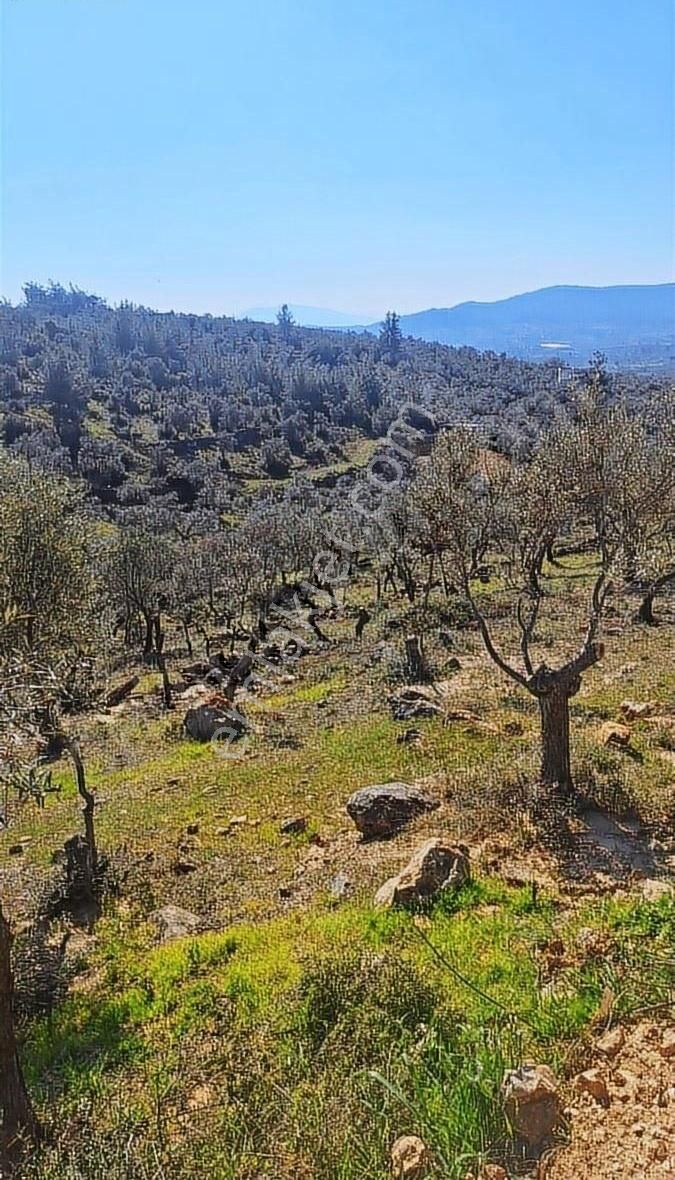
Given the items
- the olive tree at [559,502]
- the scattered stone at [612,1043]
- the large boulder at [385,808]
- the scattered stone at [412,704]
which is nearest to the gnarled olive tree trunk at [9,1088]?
the scattered stone at [612,1043]

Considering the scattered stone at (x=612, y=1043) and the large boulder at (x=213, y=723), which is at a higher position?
the scattered stone at (x=612, y=1043)

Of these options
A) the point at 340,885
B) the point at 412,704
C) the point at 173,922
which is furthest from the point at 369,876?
the point at 412,704

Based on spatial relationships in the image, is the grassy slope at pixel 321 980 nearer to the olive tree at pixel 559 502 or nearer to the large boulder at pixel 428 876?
the large boulder at pixel 428 876

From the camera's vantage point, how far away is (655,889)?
8320mm

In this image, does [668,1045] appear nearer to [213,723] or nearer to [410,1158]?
[410,1158]

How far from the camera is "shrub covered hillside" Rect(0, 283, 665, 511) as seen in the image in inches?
3752

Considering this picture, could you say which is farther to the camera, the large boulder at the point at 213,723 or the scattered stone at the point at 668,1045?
the large boulder at the point at 213,723

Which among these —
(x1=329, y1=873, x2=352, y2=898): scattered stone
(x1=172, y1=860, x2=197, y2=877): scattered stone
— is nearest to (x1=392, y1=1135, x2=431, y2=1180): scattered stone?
(x1=329, y1=873, x2=352, y2=898): scattered stone

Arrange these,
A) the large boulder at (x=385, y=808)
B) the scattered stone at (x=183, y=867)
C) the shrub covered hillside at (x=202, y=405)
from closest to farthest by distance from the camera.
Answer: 1. the large boulder at (x=385, y=808)
2. the scattered stone at (x=183, y=867)
3. the shrub covered hillside at (x=202, y=405)

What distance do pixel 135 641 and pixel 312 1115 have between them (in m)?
41.4

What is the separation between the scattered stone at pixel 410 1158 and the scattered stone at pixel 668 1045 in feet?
5.42

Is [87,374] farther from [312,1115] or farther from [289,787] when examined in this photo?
[312,1115]

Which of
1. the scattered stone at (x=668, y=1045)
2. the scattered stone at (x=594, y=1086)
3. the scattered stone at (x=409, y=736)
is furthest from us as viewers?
the scattered stone at (x=409, y=736)

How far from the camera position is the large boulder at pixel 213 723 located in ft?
69.9
